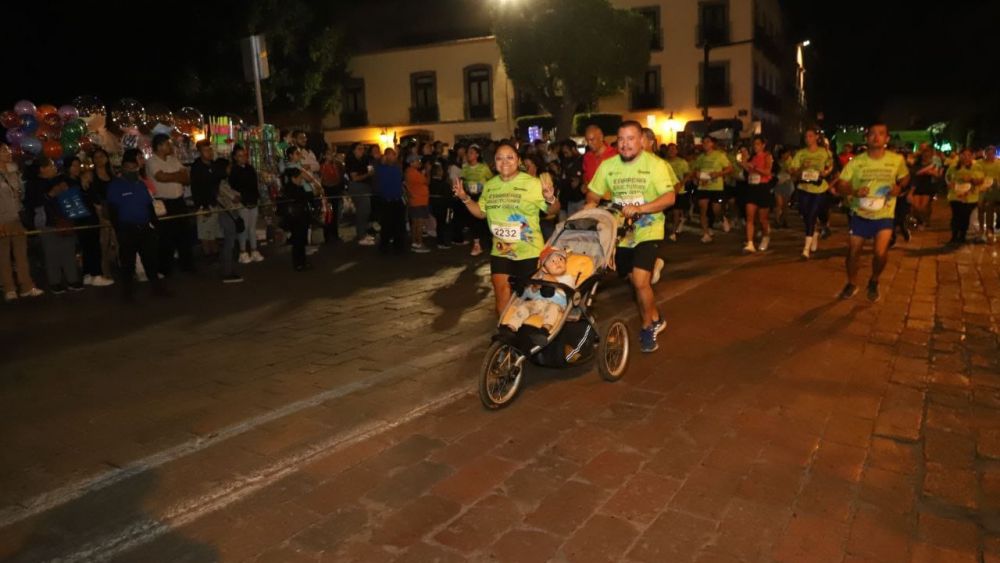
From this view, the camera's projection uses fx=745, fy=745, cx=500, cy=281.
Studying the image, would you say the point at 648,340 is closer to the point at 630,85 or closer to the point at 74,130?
the point at 74,130

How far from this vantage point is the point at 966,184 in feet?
42.4

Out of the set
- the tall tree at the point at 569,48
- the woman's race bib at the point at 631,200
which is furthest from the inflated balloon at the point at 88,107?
the tall tree at the point at 569,48

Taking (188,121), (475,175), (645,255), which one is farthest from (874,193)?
(188,121)

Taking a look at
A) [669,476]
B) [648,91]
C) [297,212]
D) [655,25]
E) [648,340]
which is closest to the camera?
[669,476]

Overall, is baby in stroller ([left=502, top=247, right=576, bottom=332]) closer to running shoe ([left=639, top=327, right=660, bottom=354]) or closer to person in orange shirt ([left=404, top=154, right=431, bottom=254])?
running shoe ([left=639, top=327, right=660, bottom=354])

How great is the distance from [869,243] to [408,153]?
8.71 metres

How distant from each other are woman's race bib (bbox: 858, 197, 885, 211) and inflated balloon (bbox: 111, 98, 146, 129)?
44.8 ft

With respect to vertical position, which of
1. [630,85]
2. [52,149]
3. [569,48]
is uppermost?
[569,48]

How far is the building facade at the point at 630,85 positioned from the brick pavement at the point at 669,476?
117 feet

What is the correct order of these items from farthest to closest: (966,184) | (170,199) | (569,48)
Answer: (569,48), (966,184), (170,199)

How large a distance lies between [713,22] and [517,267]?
39179 millimetres

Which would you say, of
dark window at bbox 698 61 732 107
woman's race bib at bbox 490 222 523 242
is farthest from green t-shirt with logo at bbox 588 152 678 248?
dark window at bbox 698 61 732 107

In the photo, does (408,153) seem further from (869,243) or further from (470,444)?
(470,444)

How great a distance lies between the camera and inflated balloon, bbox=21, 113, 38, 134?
558 inches
